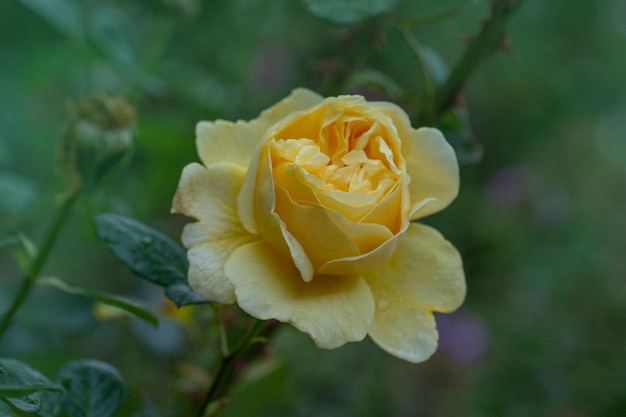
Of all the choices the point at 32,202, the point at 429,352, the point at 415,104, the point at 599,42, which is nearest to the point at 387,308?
the point at 429,352

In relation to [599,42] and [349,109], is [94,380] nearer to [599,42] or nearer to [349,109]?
[349,109]

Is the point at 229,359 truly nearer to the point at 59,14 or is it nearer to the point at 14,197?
the point at 14,197

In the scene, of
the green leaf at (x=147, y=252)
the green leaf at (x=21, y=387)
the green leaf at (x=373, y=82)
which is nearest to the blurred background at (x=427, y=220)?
the green leaf at (x=373, y=82)

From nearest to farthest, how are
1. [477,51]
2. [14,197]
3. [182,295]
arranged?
[182,295], [477,51], [14,197]

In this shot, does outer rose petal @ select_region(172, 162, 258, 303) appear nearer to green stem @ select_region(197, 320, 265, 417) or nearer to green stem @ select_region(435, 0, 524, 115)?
green stem @ select_region(197, 320, 265, 417)

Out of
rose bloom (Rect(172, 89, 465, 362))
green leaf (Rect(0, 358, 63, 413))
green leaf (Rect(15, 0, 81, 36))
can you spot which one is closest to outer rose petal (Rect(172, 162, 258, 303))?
rose bloom (Rect(172, 89, 465, 362))

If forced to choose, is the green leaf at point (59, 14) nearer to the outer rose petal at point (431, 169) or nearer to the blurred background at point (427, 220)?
the blurred background at point (427, 220)

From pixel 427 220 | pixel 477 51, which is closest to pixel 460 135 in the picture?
pixel 477 51
